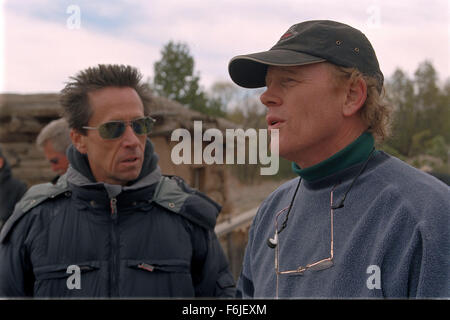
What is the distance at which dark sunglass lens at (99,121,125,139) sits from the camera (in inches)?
75.7

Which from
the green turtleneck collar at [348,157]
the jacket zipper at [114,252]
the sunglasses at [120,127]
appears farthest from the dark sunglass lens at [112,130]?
the green turtleneck collar at [348,157]

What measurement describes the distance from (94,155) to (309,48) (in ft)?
3.37

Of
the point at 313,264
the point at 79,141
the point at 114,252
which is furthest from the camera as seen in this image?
the point at 79,141

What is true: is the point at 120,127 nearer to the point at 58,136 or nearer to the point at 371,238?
the point at 371,238

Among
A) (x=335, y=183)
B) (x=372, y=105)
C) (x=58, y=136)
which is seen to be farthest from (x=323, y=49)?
(x=58, y=136)

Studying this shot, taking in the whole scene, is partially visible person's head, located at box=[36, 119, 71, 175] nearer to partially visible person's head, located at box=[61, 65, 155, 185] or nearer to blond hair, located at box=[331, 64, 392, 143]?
partially visible person's head, located at box=[61, 65, 155, 185]

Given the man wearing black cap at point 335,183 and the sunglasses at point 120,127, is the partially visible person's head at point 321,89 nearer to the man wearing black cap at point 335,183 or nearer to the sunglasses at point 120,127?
the man wearing black cap at point 335,183

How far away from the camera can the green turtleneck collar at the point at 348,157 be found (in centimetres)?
137

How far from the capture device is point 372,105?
4.72 feet

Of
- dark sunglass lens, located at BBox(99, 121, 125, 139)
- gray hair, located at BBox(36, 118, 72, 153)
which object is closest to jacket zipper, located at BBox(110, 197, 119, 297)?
dark sunglass lens, located at BBox(99, 121, 125, 139)

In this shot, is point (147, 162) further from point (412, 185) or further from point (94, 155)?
point (412, 185)

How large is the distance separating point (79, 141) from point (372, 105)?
47.8 inches

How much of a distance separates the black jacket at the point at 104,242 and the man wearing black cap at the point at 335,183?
0.48 metres
